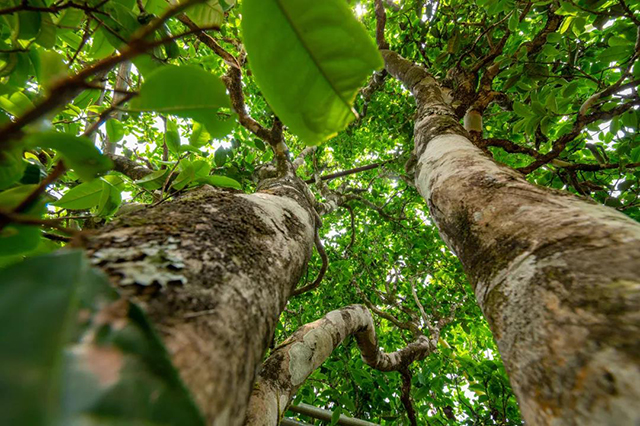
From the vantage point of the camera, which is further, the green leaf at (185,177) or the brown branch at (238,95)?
the brown branch at (238,95)

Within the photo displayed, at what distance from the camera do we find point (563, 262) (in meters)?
0.48

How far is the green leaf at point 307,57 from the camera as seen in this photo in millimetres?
402

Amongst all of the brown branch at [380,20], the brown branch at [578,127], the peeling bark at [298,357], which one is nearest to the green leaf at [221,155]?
the peeling bark at [298,357]

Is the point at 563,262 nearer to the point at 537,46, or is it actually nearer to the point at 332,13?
the point at 332,13

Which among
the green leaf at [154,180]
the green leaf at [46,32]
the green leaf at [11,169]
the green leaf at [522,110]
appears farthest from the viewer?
the green leaf at [522,110]

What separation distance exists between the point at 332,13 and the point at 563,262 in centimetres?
50

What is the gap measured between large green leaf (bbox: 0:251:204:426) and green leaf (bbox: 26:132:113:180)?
21 cm

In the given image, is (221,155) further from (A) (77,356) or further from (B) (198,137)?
(A) (77,356)

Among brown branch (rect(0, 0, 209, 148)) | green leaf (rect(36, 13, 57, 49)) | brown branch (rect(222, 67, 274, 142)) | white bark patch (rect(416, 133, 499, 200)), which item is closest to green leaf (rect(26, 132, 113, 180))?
brown branch (rect(0, 0, 209, 148))

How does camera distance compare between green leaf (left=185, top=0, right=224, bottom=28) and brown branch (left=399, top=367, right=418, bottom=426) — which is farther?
brown branch (left=399, top=367, right=418, bottom=426)

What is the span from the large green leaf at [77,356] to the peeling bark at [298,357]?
3.97 feet

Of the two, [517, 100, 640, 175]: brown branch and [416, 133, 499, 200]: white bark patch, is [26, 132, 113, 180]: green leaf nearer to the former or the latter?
[416, 133, 499, 200]: white bark patch

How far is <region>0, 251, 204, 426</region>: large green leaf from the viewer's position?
17 centimetres

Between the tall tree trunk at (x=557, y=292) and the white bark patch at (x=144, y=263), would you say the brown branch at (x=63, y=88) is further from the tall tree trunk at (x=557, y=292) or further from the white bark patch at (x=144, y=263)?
the tall tree trunk at (x=557, y=292)
